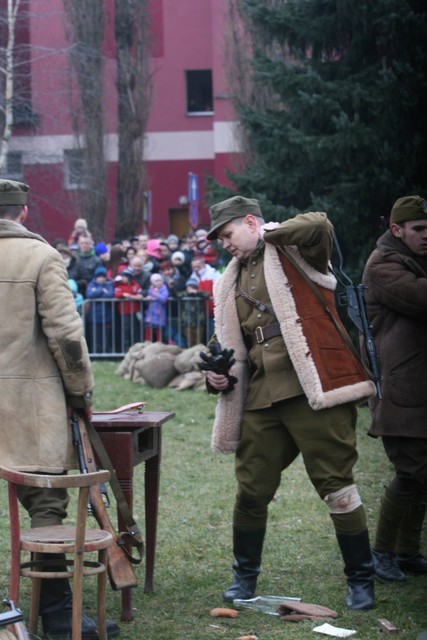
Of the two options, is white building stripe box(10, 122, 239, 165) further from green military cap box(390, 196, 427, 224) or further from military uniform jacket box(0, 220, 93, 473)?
military uniform jacket box(0, 220, 93, 473)

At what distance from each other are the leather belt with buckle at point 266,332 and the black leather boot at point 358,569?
3.53 ft

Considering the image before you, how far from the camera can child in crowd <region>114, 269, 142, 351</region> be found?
666 inches

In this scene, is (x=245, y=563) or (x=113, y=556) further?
(x=245, y=563)

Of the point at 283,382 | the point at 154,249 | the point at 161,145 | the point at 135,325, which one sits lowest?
the point at 135,325

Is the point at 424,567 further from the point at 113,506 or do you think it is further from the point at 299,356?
the point at 113,506

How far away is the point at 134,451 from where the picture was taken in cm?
580

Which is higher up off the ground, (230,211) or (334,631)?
(230,211)

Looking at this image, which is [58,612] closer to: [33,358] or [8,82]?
[33,358]

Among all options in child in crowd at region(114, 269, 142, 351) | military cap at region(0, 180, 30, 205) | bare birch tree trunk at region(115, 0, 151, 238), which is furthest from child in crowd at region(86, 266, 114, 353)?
bare birch tree trunk at region(115, 0, 151, 238)

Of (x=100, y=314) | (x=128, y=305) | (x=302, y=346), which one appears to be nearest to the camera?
(x=302, y=346)

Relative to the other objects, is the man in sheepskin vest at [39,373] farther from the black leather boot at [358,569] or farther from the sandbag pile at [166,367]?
the sandbag pile at [166,367]

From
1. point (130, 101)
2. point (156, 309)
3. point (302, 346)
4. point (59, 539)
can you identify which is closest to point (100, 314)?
point (156, 309)

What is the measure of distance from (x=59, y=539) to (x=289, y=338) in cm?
159

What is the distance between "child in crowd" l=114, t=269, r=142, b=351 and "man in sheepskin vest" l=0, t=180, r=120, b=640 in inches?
452
